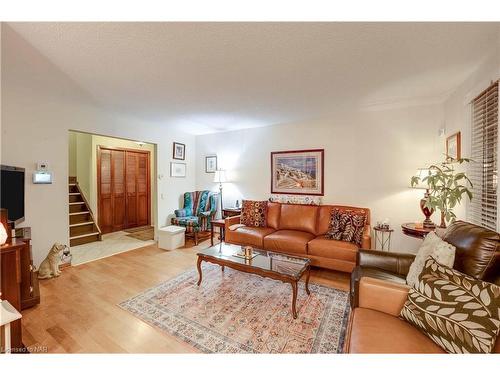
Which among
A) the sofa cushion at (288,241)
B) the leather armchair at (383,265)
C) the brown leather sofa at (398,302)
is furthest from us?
the sofa cushion at (288,241)

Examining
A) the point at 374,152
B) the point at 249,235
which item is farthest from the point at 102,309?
the point at 374,152

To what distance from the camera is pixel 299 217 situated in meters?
3.58

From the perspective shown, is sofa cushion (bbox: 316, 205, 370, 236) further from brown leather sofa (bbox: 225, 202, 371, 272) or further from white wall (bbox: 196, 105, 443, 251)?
white wall (bbox: 196, 105, 443, 251)

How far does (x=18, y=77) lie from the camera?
2.29m

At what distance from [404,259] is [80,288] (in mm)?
3447

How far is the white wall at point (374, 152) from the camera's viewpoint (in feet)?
10.1

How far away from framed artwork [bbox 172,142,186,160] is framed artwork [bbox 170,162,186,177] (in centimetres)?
16

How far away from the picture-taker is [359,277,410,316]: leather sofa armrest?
1.38 m

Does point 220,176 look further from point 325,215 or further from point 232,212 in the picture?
point 325,215

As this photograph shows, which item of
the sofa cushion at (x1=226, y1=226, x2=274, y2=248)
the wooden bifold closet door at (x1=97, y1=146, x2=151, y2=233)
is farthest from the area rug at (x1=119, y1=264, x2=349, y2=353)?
the wooden bifold closet door at (x1=97, y1=146, x2=151, y2=233)

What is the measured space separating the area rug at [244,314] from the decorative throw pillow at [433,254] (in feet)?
2.45

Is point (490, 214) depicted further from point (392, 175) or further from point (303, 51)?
point (303, 51)

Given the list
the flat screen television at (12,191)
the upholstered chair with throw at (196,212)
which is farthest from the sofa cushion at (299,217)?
the flat screen television at (12,191)

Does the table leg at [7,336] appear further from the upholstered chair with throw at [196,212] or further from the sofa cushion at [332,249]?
the upholstered chair with throw at [196,212]
